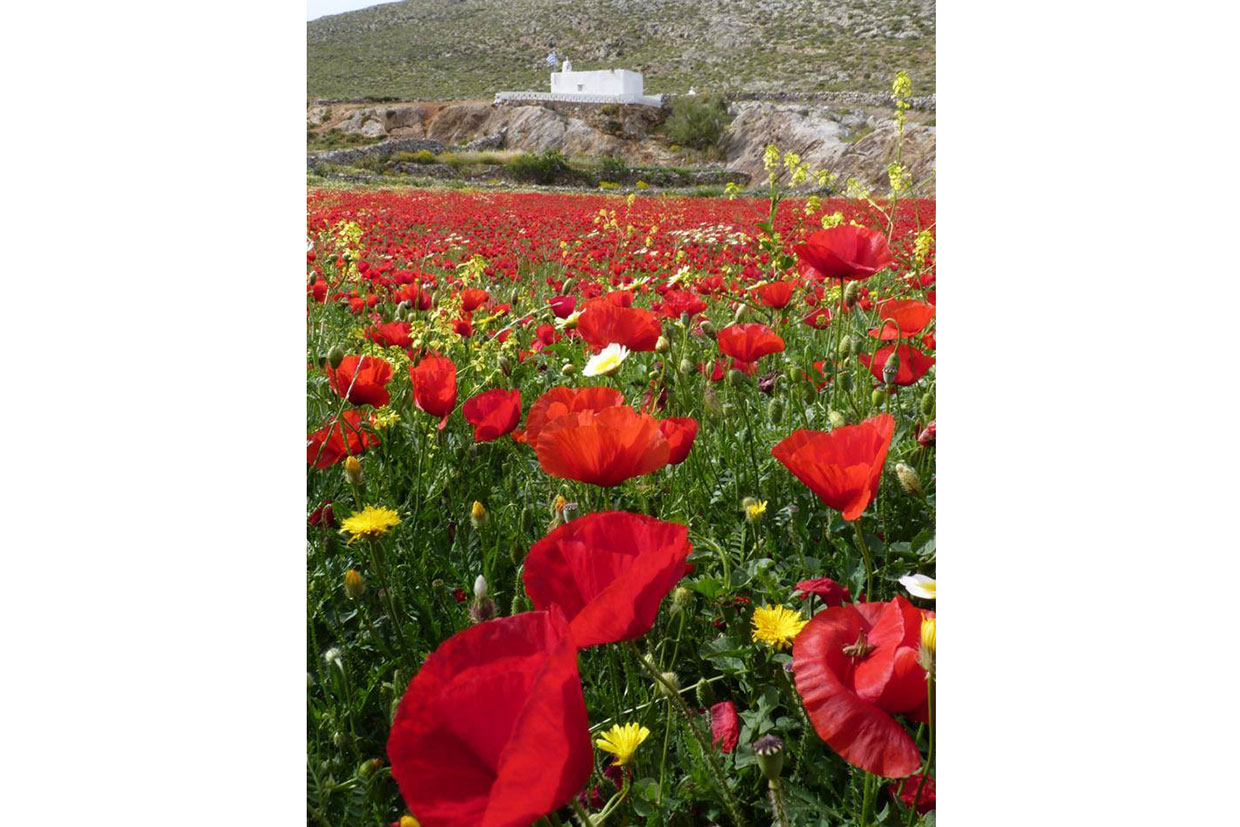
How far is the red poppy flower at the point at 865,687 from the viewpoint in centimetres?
33

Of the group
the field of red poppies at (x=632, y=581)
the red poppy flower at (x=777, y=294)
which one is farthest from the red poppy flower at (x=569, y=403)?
the red poppy flower at (x=777, y=294)

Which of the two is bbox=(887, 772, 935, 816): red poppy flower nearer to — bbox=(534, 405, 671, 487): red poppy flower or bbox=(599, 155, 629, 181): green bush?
bbox=(534, 405, 671, 487): red poppy flower

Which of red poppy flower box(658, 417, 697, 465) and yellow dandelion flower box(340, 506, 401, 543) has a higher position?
red poppy flower box(658, 417, 697, 465)

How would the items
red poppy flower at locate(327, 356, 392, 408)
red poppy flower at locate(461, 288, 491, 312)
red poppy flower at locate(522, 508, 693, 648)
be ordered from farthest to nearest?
red poppy flower at locate(461, 288, 491, 312), red poppy flower at locate(327, 356, 392, 408), red poppy flower at locate(522, 508, 693, 648)

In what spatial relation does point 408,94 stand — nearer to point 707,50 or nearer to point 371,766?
point 707,50

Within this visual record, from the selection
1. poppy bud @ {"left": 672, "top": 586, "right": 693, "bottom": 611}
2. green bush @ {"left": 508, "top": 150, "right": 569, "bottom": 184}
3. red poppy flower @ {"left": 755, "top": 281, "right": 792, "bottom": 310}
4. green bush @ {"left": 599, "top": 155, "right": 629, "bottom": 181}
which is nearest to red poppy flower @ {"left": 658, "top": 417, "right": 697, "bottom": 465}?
poppy bud @ {"left": 672, "top": 586, "right": 693, "bottom": 611}

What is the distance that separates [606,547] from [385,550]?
19.4 inches

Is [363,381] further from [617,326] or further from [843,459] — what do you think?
[843,459]

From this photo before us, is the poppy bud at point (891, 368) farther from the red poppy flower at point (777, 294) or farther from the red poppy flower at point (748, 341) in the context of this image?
the red poppy flower at point (777, 294)

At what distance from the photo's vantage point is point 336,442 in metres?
0.93

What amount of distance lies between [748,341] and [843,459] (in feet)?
1.70

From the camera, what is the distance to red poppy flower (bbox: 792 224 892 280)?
0.79 meters

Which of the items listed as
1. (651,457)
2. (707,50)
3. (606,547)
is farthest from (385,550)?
(707,50)

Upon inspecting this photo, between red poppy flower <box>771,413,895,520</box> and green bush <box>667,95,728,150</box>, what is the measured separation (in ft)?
59.9
